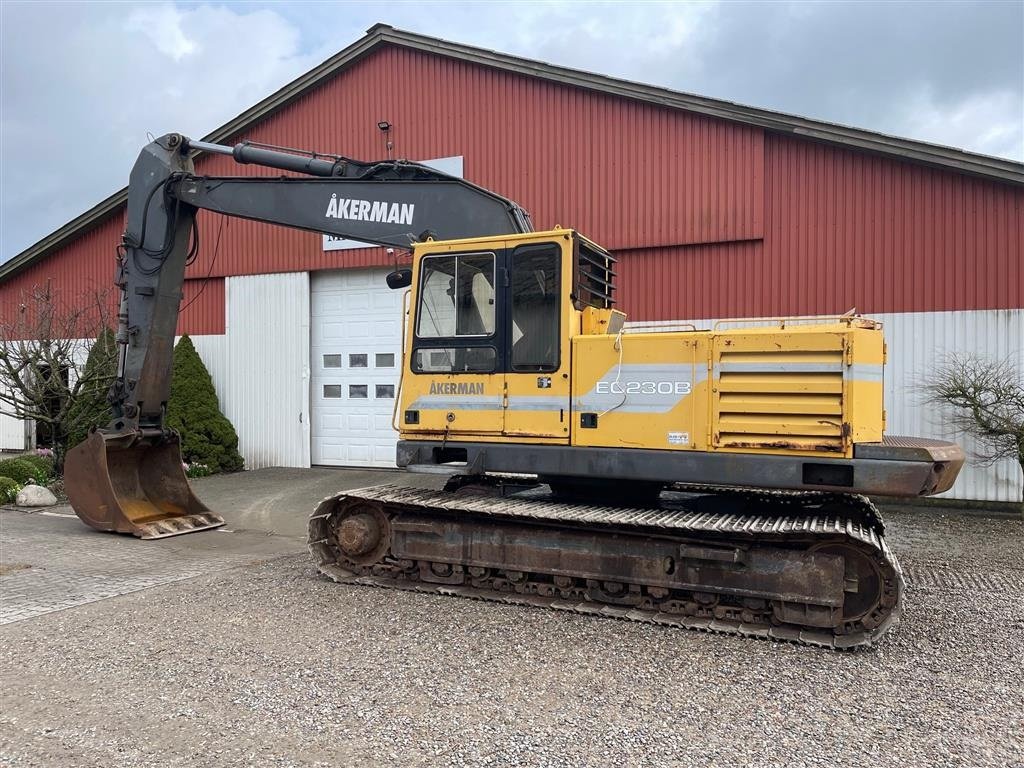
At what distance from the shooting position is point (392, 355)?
14.4 meters

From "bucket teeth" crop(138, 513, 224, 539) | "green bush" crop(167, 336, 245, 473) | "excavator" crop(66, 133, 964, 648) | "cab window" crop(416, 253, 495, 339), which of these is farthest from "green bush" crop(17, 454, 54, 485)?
"cab window" crop(416, 253, 495, 339)

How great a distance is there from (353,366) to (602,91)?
6.91 metres

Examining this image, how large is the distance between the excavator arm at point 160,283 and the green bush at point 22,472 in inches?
173

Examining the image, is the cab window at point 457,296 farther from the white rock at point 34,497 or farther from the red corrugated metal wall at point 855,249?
the white rock at point 34,497

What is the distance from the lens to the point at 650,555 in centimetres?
580

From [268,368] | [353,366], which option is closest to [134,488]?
[353,366]

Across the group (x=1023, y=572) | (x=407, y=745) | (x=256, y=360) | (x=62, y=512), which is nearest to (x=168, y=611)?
(x=407, y=745)

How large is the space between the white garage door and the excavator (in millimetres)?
6730

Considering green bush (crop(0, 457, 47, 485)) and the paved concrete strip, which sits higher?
green bush (crop(0, 457, 47, 485))

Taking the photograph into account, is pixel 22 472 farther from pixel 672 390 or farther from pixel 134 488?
pixel 672 390

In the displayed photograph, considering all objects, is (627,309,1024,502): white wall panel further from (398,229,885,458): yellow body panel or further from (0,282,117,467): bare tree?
(0,282,117,467): bare tree

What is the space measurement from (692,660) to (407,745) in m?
Answer: 2.10

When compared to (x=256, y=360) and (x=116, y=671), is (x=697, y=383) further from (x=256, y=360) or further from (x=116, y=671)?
(x=256, y=360)

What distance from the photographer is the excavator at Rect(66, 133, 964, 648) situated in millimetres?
5305
